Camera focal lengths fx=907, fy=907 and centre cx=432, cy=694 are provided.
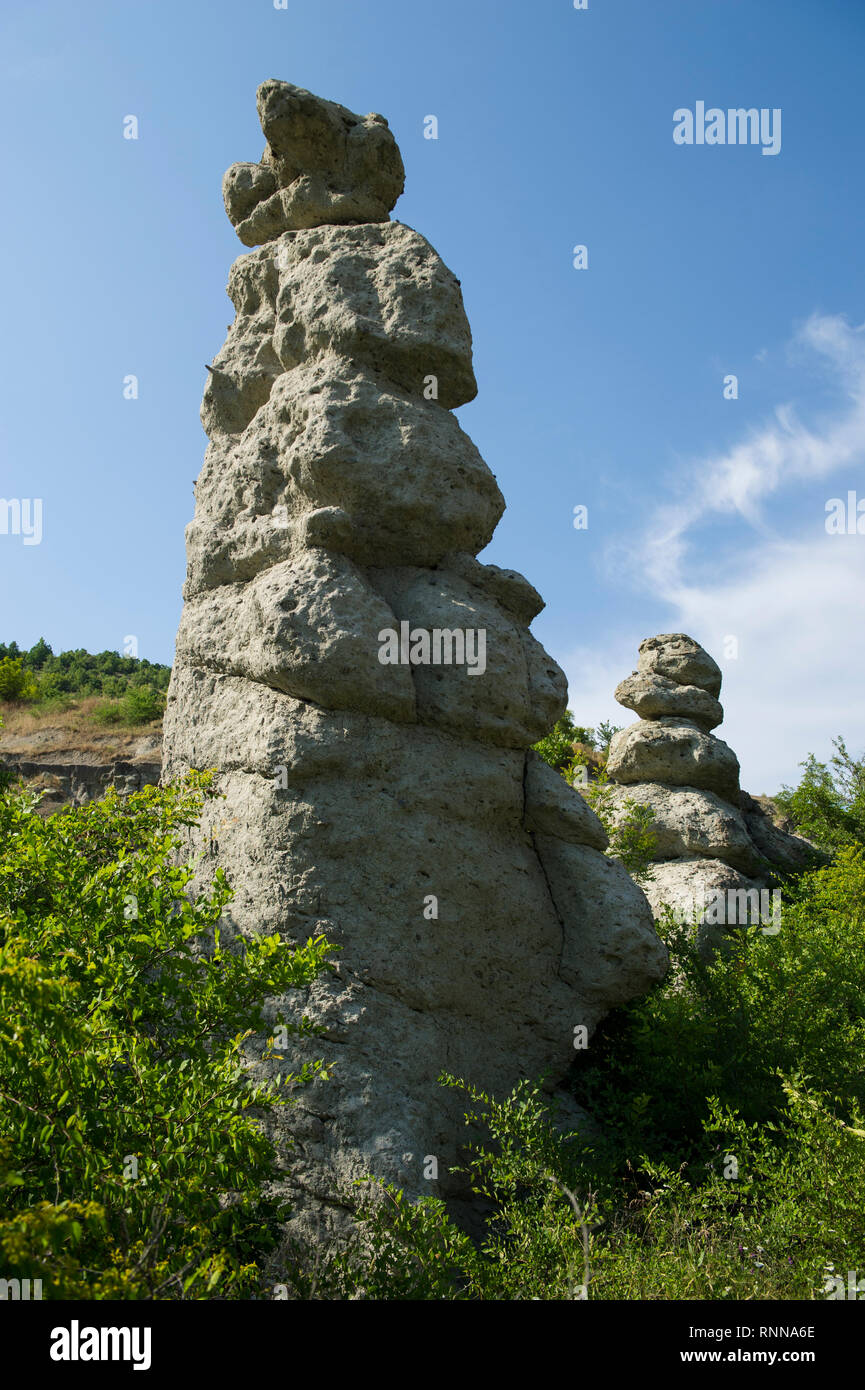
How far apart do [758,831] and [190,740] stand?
388 inches

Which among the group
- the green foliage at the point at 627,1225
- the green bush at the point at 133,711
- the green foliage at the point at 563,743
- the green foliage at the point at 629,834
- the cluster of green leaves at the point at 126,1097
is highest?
the green bush at the point at 133,711

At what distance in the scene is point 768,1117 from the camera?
5625mm

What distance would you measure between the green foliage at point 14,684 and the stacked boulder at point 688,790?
22997 millimetres

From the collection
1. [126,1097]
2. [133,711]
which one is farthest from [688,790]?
[133,711]

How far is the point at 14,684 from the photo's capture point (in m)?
30.0

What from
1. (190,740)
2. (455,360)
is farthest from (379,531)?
(190,740)

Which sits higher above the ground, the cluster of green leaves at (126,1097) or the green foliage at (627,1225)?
the cluster of green leaves at (126,1097)

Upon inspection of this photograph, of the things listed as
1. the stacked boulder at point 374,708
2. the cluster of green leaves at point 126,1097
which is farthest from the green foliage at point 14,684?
the cluster of green leaves at point 126,1097

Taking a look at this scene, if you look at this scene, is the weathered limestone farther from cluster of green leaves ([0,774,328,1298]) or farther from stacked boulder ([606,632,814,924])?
stacked boulder ([606,632,814,924])

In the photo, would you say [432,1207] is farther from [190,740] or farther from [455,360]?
[455,360]

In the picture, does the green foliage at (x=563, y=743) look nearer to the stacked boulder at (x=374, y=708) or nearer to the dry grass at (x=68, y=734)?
the stacked boulder at (x=374, y=708)

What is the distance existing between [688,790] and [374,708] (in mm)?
7930

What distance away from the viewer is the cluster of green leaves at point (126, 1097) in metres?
2.66

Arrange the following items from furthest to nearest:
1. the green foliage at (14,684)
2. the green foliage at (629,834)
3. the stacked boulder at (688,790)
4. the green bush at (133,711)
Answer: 1. the green foliage at (14,684)
2. the green bush at (133,711)
3. the stacked boulder at (688,790)
4. the green foliage at (629,834)
